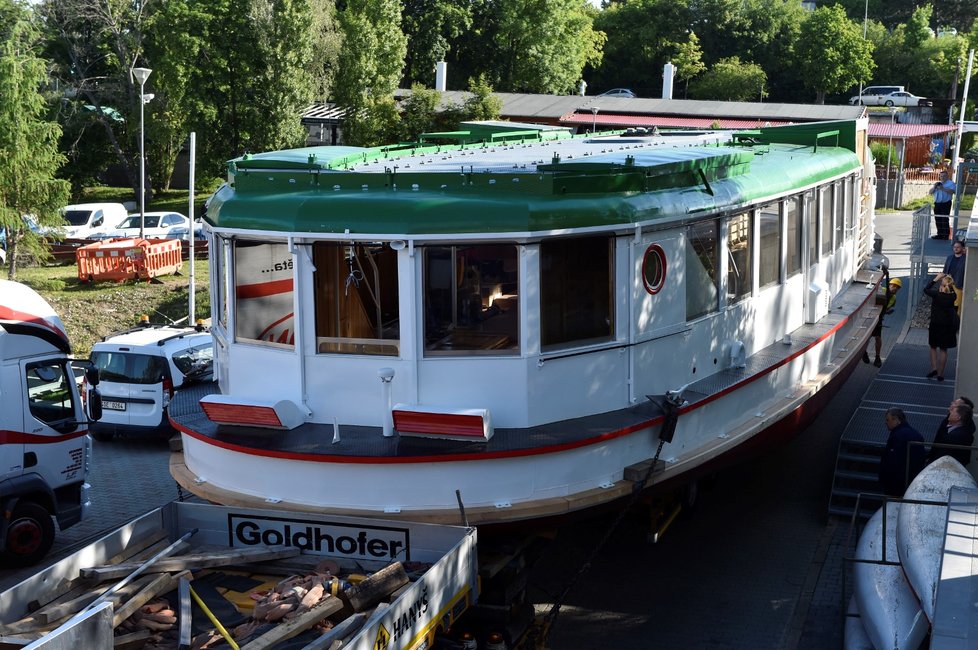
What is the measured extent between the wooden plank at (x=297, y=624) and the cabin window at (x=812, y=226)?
8303 millimetres

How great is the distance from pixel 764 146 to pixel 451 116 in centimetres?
1951

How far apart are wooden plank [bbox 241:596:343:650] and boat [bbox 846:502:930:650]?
13.5ft

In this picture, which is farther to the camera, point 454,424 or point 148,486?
point 148,486

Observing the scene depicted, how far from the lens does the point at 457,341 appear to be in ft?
28.8

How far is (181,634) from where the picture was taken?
649 cm

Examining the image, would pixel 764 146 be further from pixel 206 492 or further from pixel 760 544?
pixel 206 492

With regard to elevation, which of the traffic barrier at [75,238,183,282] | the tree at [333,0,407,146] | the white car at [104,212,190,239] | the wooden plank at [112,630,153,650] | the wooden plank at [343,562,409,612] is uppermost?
the tree at [333,0,407,146]

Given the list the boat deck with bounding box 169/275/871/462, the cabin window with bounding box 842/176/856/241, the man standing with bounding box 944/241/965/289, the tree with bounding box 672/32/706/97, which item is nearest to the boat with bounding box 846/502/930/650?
the boat deck with bounding box 169/275/871/462

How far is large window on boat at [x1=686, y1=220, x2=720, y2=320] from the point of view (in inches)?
400

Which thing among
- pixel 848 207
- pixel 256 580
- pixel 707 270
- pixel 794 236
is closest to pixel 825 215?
pixel 794 236

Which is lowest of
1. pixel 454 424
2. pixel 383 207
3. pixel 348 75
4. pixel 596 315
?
pixel 454 424

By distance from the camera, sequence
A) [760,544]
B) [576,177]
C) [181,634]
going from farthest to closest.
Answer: [760,544] → [576,177] → [181,634]

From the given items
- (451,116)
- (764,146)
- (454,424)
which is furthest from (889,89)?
(454,424)

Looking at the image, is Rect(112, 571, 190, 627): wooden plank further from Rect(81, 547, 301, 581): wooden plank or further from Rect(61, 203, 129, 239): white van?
Rect(61, 203, 129, 239): white van
